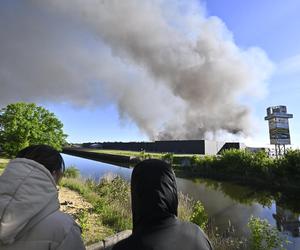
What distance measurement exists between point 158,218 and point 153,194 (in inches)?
5.3

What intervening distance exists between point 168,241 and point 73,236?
537 millimetres

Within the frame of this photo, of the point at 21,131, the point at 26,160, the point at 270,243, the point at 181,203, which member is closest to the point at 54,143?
the point at 21,131

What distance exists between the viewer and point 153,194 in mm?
Result: 1736

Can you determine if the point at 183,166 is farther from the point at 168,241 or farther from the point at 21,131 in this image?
the point at 168,241

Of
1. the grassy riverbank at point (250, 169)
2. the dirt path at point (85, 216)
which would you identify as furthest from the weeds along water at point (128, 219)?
the grassy riverbank at point (250, 169)

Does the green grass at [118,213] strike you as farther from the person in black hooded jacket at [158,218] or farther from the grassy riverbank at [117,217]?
the person in black hooded jacket at [158,218]

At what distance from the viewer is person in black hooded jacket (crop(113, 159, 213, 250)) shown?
164 centimetres

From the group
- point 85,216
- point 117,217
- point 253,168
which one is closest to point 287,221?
point 117,217

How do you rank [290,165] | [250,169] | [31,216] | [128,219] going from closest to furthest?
[31,216] → [128,219] → [290,165] → [250,169]

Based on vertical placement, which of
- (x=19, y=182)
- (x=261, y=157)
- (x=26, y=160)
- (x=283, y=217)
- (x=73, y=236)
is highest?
(x=261, y=157)

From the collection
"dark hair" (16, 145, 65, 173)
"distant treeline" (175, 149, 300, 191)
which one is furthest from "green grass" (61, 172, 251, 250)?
"distant treeline" (175, 149, 300, 191)

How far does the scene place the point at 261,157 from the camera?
24141 mm

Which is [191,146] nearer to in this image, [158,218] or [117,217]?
[117,217]

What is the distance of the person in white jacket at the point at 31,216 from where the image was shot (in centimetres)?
164
